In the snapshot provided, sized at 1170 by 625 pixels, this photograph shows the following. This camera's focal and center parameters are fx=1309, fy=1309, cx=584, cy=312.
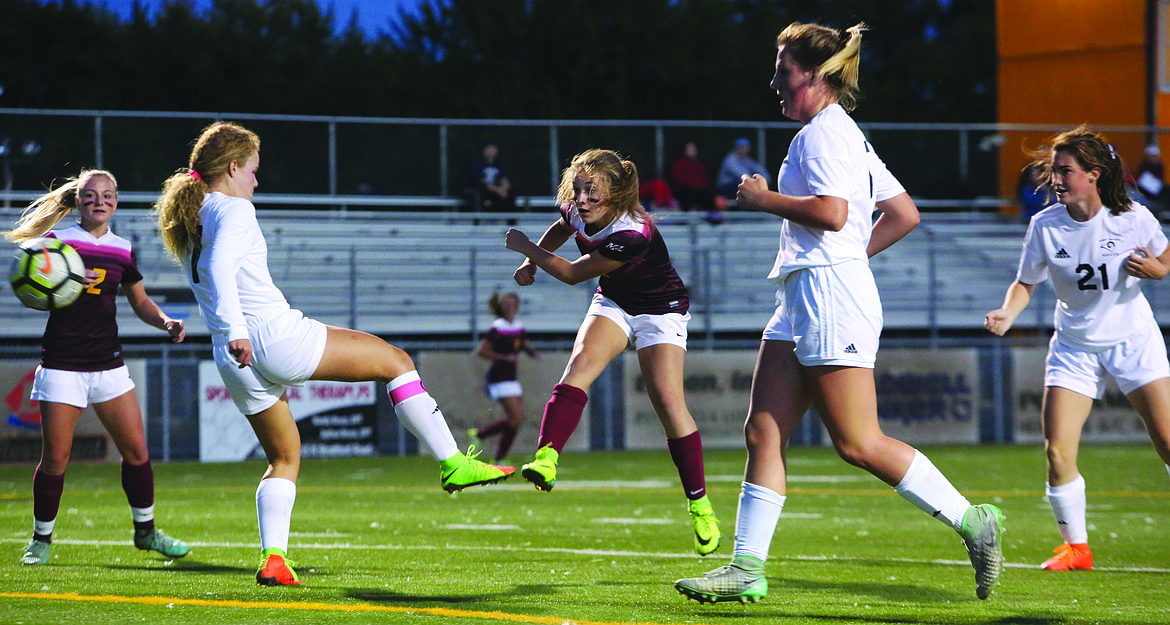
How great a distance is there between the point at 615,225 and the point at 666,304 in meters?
0.44

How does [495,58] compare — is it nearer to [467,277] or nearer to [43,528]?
[467,277]

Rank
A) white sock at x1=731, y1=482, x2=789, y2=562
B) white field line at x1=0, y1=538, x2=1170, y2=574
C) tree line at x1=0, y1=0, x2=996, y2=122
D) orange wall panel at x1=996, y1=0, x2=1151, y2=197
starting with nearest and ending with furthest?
white sock at x1=731, y1=482, x2=789, y2=562 → white field line at x1=0, y1=538, x2=1170, y2=574 → orange wall panel at x1=996, y1=0, x2=1151, y2=197 → tree line at x1=0, y1=0, x2=996, y2=122

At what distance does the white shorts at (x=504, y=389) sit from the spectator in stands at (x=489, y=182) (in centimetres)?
490

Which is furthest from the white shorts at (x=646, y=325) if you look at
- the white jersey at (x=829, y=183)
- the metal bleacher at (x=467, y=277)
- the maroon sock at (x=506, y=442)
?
the metal bleacher at (x=467, y=277)

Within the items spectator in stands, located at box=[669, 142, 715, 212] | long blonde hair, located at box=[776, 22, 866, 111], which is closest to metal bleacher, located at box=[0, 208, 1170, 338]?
spectator in stands, located at box=[669, 142, 715, 212]

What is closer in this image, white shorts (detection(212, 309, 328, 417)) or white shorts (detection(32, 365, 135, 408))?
white shorts (detection(212, 309, 328, 417))

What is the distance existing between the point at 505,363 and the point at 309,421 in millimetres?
3121

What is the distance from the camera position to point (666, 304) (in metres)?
6.14

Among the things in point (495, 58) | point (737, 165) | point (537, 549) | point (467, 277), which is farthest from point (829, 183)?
point (495, 58)

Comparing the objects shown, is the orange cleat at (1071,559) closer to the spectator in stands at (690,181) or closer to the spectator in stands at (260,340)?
the spectator in stands at (260,340)

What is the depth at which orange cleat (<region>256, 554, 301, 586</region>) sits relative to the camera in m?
5.52

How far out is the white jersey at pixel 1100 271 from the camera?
20.9ft

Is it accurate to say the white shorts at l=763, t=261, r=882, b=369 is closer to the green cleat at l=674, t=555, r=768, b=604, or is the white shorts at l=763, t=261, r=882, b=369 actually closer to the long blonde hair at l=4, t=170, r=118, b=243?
the green cleat at l=674, t=555, r=768, b=604

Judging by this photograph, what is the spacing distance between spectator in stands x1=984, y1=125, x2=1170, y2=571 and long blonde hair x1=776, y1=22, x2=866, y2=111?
1.96 metres
